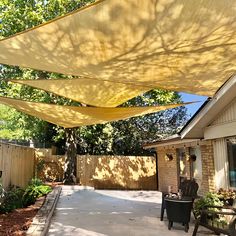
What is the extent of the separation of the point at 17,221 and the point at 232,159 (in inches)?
203

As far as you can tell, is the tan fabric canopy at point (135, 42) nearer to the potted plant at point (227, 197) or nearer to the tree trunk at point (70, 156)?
the potted plant at point (227, 197)

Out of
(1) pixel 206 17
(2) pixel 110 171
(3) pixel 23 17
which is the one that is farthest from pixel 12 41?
(2) pixel 110 171

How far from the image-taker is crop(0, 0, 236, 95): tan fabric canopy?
3143 mm

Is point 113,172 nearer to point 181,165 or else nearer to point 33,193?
point 181,165

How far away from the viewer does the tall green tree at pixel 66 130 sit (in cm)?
1313

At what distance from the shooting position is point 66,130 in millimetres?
16406

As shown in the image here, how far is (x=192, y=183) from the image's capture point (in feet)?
27.1

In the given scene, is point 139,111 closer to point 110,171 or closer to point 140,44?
point 140,44

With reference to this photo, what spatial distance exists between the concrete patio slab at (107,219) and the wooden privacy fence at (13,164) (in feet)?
5.82

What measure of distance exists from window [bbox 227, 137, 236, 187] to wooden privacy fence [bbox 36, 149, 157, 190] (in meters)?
9.88

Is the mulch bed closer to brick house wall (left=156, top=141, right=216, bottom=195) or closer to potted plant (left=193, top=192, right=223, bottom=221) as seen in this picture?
potted plant (left=193, top=192, right=223, bottom=221)

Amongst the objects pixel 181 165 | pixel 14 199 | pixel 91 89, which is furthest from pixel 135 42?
pixel 181 165

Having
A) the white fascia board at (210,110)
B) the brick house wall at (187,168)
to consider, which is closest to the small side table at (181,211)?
the brick house wall at (187,168)

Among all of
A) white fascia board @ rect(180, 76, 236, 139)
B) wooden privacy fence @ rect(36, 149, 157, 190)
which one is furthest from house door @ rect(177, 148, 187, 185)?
wooden privacy fence @ rect(36, 149, 157, 190)
